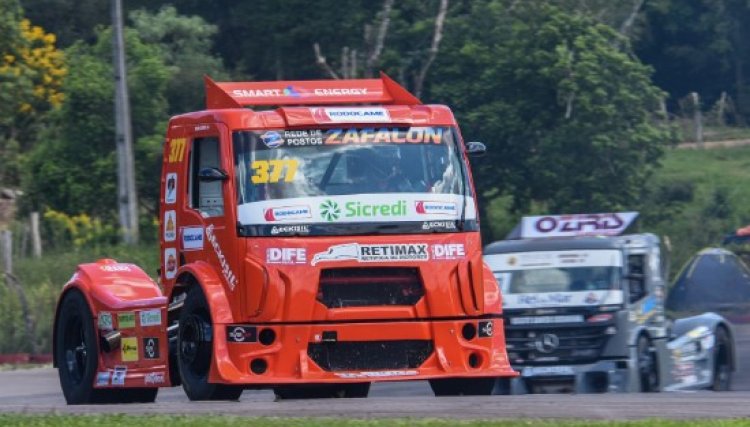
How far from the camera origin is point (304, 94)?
14.0m

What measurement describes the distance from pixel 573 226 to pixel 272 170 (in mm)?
8854

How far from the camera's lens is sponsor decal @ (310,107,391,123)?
1305 centimetres

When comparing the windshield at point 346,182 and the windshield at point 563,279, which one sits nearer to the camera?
the windshield at point 346,182

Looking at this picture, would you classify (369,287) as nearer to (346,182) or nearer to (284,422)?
(346,182)

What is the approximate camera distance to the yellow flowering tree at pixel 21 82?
34.2 meters

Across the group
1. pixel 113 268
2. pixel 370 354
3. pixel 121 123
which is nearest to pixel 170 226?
pixel 113 268

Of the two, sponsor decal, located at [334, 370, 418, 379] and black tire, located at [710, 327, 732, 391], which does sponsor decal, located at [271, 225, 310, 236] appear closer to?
sponsor decal, located at [334, 370, 418, 379]

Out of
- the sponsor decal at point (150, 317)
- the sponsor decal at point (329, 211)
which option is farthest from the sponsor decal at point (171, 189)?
the sponsor decal at point (329, 211)

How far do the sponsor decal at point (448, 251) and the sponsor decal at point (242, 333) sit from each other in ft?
5.27

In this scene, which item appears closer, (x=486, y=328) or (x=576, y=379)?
(x=486, y=328)

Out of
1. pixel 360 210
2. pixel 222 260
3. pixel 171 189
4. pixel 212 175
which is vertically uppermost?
pixel 212 175

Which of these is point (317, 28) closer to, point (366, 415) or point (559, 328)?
point (559, 328)

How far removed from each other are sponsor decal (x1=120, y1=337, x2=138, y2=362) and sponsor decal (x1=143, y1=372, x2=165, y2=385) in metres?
0.22

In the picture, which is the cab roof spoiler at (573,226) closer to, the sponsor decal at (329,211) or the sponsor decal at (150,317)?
the sponsor decal at (150,317)
